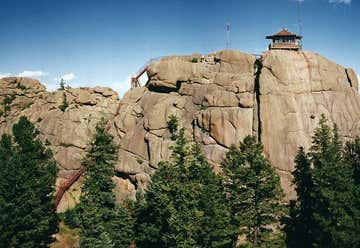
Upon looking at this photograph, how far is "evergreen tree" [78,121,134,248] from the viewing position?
1563 inches

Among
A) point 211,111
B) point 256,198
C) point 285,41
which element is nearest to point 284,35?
point 285,41

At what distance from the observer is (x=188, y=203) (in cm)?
3506

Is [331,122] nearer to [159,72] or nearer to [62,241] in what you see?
[159,72]

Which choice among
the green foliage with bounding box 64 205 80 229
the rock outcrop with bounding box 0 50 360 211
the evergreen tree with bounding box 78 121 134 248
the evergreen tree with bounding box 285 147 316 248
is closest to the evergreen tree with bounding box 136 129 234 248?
the evergreen tree with bounding box 78 121 134 248

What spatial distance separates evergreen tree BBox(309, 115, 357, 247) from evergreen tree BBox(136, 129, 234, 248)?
10.3m

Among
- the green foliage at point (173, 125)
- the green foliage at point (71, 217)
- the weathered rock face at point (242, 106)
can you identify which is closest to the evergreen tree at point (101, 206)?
the green foliage at point (71, 217)

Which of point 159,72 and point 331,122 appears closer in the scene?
point 331,122

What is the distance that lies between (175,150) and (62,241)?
2776 centimetres

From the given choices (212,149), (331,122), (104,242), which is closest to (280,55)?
(331,122)

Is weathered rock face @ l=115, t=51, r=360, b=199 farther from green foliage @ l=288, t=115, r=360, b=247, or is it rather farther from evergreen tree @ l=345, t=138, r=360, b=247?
green foliage @ l=288, t=115, r=360, b=247

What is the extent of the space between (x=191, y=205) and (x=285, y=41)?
41408mm

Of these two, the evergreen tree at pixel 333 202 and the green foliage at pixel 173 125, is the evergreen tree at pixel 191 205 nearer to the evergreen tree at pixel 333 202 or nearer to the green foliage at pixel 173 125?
the evergreen tree at pixel 333 202

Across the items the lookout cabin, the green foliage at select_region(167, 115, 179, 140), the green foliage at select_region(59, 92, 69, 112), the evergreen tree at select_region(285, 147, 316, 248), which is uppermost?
the lookout cabin

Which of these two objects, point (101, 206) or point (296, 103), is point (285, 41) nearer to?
point (296, 103)
